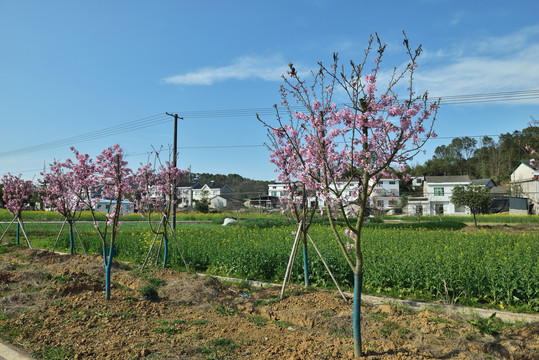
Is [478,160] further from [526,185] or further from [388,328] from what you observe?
[388,328]

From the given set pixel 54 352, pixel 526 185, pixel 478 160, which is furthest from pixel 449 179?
pixel 54 352

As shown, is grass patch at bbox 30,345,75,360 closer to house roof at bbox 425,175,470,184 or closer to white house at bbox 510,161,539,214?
white house at bbox 510,161,539,214

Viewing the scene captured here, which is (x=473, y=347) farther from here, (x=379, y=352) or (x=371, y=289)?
(x=371, y=289)

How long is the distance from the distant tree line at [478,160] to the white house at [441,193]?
12.6m

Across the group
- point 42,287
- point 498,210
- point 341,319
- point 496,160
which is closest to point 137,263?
point 42,287

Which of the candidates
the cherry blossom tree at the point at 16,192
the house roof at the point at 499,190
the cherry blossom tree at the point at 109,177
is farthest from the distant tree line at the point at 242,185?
the cherry blossom tree at the point at 109,177

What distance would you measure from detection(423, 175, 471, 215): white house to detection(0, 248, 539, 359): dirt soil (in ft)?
196

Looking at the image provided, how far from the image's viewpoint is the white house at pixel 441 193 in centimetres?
6133

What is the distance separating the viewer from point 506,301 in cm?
760

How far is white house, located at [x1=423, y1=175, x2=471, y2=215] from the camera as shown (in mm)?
61328

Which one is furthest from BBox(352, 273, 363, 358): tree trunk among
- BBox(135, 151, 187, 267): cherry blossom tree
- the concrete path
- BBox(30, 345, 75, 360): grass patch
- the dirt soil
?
BBox(135, 151, 187, 267): cherry blossom tree

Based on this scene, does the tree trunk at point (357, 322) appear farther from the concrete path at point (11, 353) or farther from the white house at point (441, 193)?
the white house at point (441, 193)

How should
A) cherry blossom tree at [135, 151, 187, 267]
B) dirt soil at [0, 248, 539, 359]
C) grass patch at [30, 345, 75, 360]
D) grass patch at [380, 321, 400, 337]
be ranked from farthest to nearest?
cherry blossom tree at [135, 151, 187, 267]
grass patch at [380, 321, 400, 337]
grass patch at [30, 345, 75, 360]
dirt soil at [0, 248, 539, 359]

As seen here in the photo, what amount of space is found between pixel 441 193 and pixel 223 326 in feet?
214
